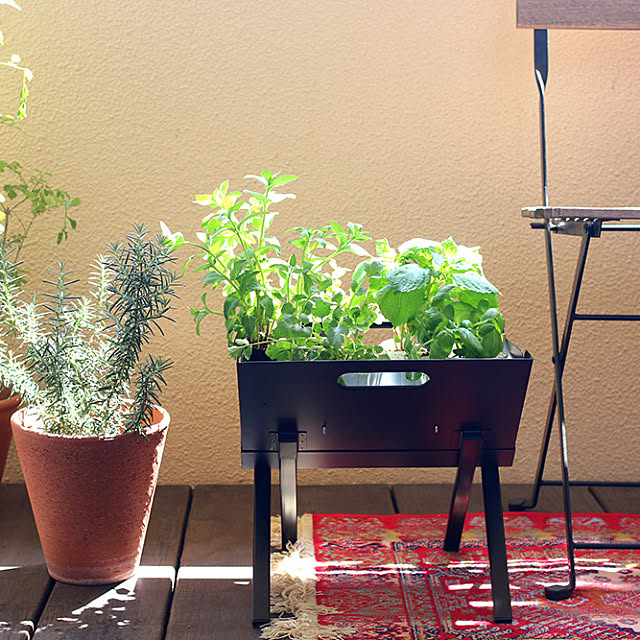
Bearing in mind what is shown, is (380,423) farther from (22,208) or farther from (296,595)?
(22,208)

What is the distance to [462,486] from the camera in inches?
56.8

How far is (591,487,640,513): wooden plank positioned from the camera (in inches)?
72.2

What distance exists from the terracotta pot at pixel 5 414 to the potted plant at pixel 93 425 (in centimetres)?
18

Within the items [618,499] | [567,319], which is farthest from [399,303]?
[618,499]

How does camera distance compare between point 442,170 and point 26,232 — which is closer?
point 26,232

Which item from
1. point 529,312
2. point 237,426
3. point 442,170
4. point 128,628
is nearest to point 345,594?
point 128,628

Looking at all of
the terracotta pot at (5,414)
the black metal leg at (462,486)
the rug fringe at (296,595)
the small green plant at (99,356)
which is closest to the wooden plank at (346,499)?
Answer: the rug fringe at (296,595)

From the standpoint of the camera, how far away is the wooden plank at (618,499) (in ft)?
6.02

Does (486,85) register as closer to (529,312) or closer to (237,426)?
(529,312)

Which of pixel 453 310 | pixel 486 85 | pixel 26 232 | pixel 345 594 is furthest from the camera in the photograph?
pixel 486 85

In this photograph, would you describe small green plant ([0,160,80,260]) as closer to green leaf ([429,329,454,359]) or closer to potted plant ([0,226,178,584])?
potted plant ([0,226,178,584])

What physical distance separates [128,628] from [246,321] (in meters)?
0.55

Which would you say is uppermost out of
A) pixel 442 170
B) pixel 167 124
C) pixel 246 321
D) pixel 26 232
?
pixel 167 124

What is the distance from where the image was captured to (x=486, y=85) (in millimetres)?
1851
